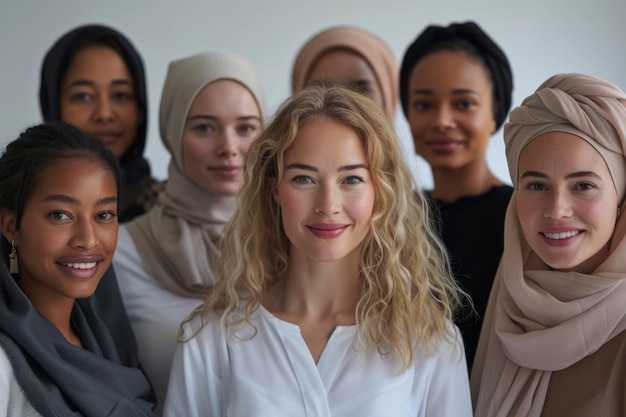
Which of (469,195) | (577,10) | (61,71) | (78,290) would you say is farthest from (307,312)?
(577,10)

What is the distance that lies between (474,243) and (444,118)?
560 millimetres

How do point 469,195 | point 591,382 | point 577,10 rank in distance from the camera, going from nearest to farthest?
point 591,382 < point 469,195 < point 577,10

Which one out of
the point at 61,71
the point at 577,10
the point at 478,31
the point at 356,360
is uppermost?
the point at 577,10

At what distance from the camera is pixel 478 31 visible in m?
3.69

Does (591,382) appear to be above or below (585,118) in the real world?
below

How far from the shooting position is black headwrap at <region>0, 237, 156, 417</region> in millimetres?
2502

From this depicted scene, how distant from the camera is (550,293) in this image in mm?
2662

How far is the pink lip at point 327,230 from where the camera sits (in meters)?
2.59

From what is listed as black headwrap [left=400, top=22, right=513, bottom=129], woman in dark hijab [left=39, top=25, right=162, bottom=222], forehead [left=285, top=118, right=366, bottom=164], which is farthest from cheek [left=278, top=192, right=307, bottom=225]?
woman in dark hijab [left=39, top=25, right=162, bottom=222]

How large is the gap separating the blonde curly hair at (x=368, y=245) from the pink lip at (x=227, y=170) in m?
0.61

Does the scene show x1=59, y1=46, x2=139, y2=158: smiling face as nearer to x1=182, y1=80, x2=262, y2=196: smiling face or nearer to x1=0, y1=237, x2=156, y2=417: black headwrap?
x1=182, y1=80, x2=262, y2=196: smiling face

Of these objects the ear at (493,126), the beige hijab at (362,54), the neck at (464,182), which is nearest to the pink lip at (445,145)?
the neck at (464,182)

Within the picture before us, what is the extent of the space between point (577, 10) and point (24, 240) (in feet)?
14.0

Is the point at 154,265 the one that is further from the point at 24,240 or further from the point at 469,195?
the point at 469,195
